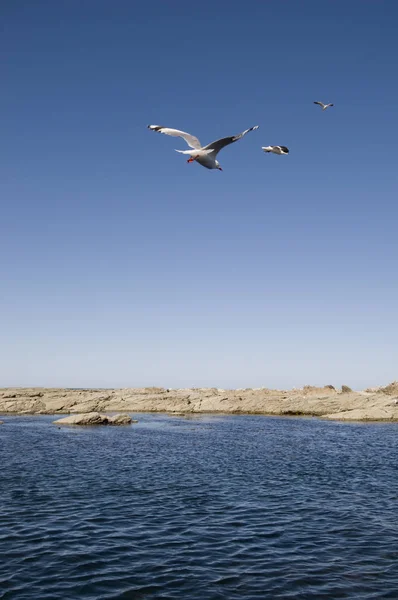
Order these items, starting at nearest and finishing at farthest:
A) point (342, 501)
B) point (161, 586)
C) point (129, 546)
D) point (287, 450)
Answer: point (161, 586)
point (129, 546)
point (342, 501)
point (287, 450)

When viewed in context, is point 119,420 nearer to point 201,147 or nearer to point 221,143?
point 201,147

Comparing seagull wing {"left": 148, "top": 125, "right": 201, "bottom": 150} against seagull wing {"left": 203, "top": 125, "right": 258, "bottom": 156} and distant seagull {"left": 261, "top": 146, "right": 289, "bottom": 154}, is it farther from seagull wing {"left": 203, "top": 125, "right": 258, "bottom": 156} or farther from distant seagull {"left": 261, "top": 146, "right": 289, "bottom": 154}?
distant seagull {"left": 261, "top": 146, "right": 289, "bottom": 154}

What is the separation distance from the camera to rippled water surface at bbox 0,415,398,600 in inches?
471

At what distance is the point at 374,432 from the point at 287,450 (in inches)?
635

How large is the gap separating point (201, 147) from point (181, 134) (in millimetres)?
694

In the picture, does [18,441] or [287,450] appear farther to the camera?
[18,441]

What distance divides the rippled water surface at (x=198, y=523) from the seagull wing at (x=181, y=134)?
11.8 meters

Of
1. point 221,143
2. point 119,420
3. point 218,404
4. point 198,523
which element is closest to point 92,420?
point 119,420

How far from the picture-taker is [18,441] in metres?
40.0

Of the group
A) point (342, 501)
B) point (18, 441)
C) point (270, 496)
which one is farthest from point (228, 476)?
point (18, 441)

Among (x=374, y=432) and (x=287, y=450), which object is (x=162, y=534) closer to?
(x=287, y=450)

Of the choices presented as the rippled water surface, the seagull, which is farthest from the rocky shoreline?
the seagull

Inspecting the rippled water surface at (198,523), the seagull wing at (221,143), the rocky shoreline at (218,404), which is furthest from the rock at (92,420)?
the seagull wing at (221,143)

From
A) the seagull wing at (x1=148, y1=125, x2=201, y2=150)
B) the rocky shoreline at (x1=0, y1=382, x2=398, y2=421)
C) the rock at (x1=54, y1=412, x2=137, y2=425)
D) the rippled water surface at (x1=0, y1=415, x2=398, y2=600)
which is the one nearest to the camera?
the rippled water surface at (x1=0, y1=415, x2=398, y2=600)
